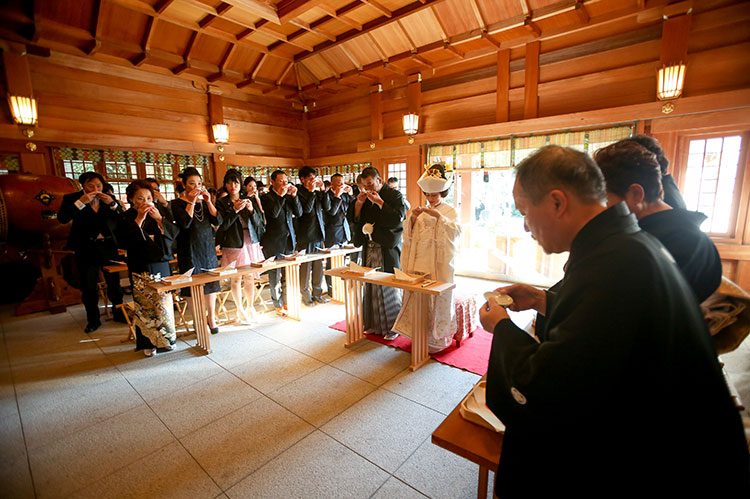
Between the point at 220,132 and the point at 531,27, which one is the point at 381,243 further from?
the point at 220,132

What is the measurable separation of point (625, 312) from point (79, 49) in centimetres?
823

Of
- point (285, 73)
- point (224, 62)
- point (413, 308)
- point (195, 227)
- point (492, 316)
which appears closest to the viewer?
point (492, 316)

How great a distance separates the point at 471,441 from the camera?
4.33 feet

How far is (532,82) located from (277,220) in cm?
488

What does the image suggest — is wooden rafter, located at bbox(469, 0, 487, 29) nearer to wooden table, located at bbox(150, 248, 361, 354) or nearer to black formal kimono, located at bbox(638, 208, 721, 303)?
wooden table, located at bbox(150, 248, 361, 354)

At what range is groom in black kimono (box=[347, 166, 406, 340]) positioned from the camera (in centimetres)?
407

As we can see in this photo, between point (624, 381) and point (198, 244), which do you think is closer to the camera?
point (624, 381)

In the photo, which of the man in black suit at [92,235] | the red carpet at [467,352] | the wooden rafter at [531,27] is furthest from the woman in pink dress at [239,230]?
the wooden rafter at [531,27]

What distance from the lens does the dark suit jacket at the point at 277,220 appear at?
4.98 m

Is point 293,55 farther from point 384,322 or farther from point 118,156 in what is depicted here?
point 384,322

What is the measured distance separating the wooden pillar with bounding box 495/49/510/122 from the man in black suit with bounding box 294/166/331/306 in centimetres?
352

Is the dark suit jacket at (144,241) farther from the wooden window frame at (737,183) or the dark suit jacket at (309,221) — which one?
the wooden window frame at (737,183)

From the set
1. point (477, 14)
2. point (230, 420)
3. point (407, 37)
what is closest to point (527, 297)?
point (230, 420)

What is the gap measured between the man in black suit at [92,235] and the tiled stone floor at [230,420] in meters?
0.71
